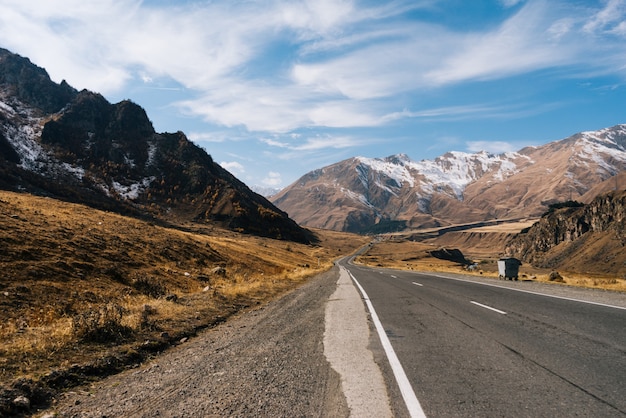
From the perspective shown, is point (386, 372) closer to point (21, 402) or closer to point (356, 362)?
point (356, 362)

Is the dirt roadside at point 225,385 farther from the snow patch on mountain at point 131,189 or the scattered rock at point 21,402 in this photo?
the snow patch on mountain at point 131,189

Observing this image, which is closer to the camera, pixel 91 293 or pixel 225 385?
pixel 225 385

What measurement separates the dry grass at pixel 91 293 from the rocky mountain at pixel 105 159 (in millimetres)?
53670

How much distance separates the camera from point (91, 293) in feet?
44.5

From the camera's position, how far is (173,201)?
99.1m

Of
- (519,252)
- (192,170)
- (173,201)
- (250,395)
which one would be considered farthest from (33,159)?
(519,252)

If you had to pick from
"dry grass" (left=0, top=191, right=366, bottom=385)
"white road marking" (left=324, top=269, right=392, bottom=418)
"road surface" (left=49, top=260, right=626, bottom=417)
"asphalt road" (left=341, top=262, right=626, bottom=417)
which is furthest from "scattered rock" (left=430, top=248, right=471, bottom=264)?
"road surface" (left=49, top=260, right=626, bottom=417)

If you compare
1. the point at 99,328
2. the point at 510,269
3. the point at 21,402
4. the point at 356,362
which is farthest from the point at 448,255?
the point at 21,402

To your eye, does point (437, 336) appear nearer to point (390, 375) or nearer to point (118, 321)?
point (390, 375)

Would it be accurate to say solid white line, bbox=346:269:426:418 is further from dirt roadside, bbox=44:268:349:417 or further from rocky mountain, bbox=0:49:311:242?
rocky mountain, bbox=0:49:311:242

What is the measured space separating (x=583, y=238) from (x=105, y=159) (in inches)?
6772

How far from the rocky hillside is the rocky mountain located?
10029cm

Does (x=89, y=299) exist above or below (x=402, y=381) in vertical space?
below

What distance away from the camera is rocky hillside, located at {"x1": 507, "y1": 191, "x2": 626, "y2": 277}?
119000 mm
